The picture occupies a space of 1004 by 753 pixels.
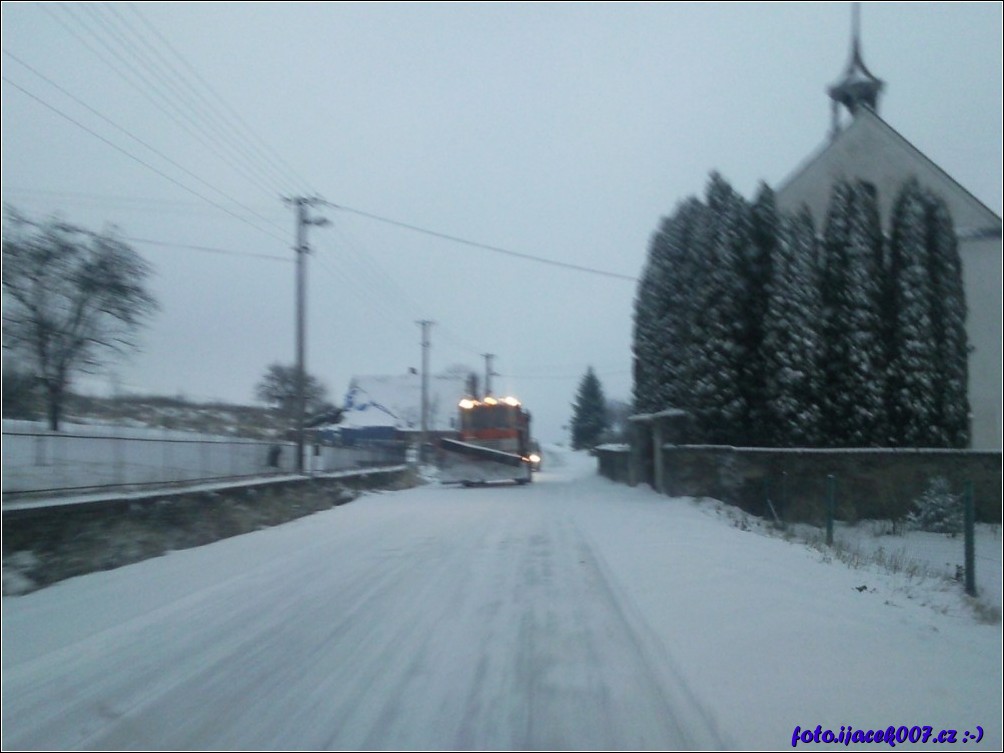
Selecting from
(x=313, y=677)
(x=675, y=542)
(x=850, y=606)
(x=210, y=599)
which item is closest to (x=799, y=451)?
(x=675, y=542)

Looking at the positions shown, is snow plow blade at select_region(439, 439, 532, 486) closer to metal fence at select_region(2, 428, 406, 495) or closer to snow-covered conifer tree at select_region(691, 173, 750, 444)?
metal fence at select_region(2, 428, 406, 495)

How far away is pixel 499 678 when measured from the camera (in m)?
6.85

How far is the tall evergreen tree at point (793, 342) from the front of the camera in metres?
26.1

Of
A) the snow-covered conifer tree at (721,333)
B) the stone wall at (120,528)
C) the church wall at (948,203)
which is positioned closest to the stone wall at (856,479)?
the snow-covered conifer tree at (721,333)

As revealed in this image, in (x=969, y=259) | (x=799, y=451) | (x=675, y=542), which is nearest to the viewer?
(x=675, y=542)

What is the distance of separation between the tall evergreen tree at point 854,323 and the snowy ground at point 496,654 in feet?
44.0

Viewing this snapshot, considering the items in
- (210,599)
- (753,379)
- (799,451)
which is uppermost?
(753,379)

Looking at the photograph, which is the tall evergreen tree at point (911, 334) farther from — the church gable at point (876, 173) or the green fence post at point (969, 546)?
the green fence post at point (969, 546)

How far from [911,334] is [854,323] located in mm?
1607

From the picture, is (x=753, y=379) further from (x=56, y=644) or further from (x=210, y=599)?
(x=56, y=644)

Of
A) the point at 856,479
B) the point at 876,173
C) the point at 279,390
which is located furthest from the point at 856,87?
the point at 279,390

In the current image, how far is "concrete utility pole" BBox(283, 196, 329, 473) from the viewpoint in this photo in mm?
29672

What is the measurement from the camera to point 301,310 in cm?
3044

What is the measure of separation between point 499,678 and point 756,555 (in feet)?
22.8
